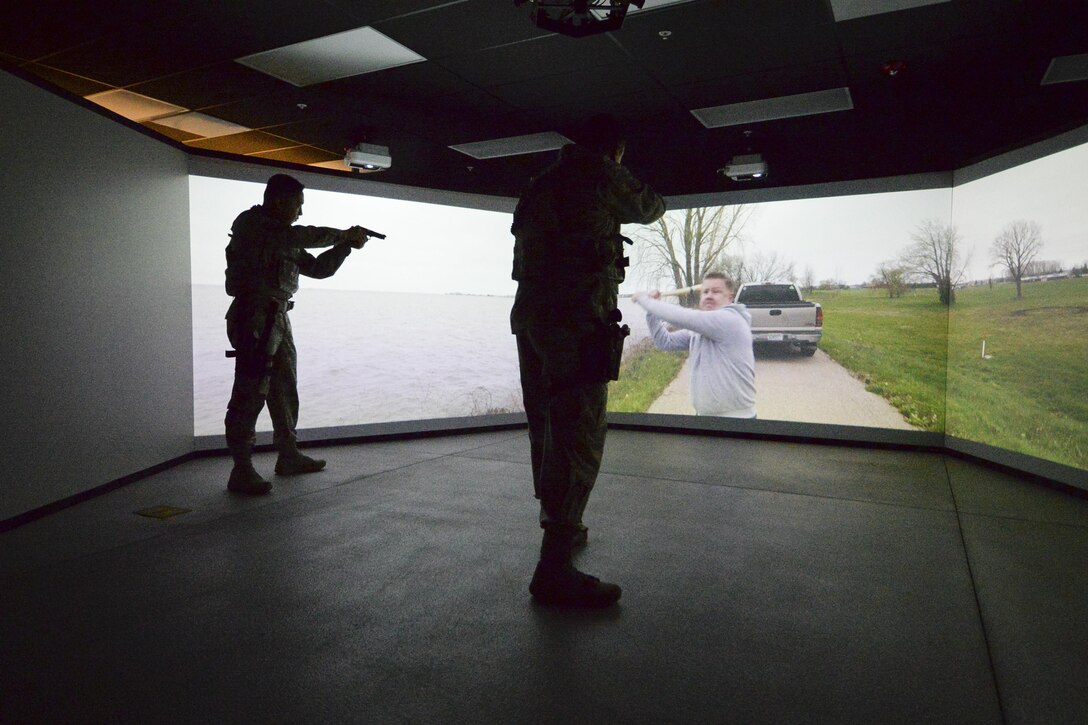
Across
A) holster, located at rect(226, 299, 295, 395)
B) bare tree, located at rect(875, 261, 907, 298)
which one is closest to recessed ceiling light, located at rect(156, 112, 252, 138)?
holster, located at rect(226, 299, 295, 395)

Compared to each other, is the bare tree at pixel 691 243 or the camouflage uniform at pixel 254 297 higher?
the bare tree at pixel 691 243

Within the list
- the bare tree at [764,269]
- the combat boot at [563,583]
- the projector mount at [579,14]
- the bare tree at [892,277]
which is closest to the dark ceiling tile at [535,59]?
the projector mount at [579,14]

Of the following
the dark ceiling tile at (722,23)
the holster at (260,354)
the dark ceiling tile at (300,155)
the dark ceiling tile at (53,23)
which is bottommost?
the holster at (260,354)

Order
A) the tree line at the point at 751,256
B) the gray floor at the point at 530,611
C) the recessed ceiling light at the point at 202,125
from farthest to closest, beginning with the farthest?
1. the tree line at the point at 751,256
2. the recessed ceiling light at the point at 202,125
3. the gray floor at the point at 530,611

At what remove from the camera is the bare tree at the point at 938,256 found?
17.0 feet

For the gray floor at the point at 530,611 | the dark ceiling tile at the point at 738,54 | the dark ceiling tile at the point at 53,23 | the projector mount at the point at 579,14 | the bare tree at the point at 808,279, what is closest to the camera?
the gray floor at the point at 530,611

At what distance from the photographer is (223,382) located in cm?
489

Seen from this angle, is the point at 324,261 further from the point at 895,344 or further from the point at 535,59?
the point at 895,344

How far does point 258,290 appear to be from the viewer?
3619mm

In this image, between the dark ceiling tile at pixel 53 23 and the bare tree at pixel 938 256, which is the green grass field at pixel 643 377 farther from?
the dark ceiling tile at pixel 53 23

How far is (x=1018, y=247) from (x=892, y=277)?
3.81ft

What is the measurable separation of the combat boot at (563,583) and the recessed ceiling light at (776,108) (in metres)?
3.42

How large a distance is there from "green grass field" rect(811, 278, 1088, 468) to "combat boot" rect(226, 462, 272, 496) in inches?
190

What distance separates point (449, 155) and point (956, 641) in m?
4.91
